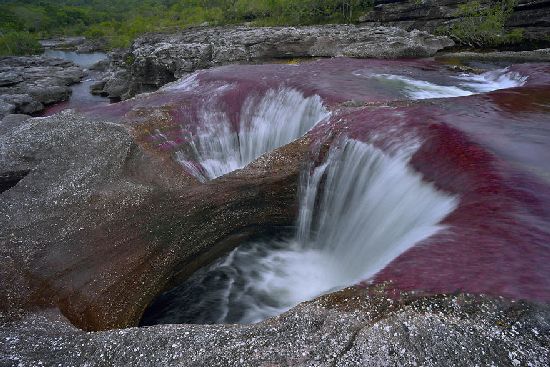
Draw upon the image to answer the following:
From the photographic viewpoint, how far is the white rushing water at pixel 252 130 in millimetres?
14867

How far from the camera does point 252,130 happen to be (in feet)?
53.5

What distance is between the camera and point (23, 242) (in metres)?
8.12

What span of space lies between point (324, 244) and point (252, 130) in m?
6.94

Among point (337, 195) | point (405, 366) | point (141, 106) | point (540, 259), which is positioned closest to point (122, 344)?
point (405, 366)

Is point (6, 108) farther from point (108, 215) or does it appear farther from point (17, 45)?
point (17, 45)

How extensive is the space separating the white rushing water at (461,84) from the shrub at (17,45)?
77747 mm

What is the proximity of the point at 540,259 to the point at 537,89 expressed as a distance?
1162cm

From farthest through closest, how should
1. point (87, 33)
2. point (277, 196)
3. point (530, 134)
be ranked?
point (87, 33), point (277, 196), point (530, 134)

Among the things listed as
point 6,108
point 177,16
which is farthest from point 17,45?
point 6,108

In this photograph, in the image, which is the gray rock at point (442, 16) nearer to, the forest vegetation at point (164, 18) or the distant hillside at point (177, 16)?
the distant hillside at point (177, 16)

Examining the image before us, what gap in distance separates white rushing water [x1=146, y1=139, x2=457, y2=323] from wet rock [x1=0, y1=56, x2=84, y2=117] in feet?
Answer: 80.4

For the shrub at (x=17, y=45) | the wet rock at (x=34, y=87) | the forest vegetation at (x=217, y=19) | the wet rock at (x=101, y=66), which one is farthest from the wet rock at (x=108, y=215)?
the shrub at (x=17, y=45)

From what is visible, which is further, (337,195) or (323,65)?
(323,65)

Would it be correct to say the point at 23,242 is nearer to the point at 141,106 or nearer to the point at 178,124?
the point at 178,124
